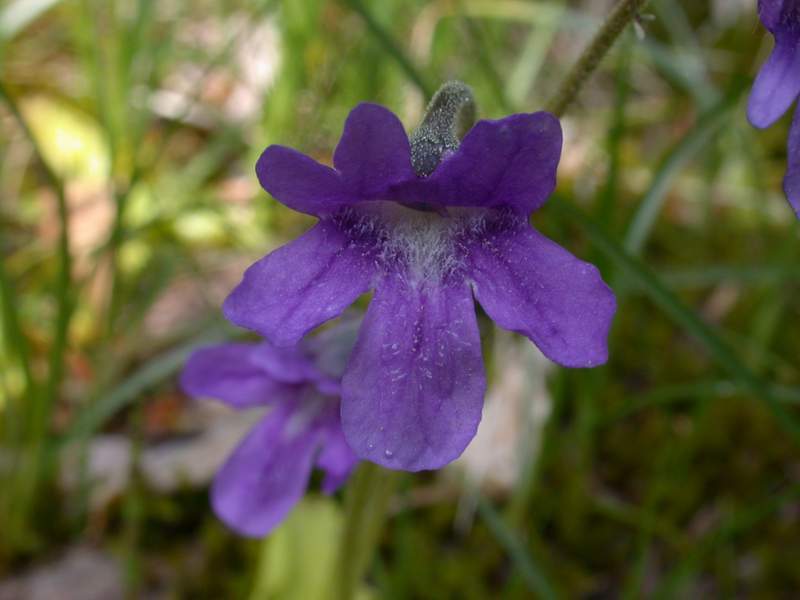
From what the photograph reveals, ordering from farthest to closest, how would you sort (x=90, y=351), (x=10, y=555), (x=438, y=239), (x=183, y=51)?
(x=183, y=51) → (x=90, y=351) → (x=10, y=555) → (x=438, y=239)

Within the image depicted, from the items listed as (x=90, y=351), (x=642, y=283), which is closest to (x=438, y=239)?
(x=642, y=283)

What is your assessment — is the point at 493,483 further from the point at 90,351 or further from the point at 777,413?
the point at 90,351

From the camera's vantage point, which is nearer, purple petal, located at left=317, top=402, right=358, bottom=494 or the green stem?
purple petal, located at left=317, top=402, right=358, bottom=494

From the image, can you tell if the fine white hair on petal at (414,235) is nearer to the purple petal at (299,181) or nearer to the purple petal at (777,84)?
the purple petal at (299,181)

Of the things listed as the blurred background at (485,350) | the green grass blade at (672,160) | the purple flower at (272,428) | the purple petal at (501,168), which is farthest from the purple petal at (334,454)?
the green grass blade at (672,160)

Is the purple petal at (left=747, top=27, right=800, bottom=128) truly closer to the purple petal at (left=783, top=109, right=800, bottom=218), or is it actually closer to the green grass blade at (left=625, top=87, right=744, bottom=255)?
the purple petal at (left=783, top=109, right=800, bottom=218)

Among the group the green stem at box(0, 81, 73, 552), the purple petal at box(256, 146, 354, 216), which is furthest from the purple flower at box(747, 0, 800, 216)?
the green stem at box(0, 81, 73, 552)
